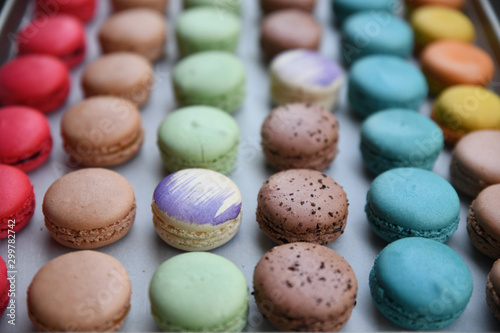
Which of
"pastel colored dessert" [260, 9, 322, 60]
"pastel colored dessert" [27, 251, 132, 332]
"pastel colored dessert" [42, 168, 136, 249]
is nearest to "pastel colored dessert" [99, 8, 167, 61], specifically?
"pastel colored dessert" [260, 9, 322, 60]

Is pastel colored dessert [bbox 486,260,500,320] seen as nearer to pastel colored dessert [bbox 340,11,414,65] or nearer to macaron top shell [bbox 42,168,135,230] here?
macaron top shell [bbox 42,168,135,230]

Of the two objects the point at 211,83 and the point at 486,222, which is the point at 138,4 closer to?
the point at 211,83

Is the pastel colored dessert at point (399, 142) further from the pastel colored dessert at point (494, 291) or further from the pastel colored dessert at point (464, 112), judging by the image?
the pastel colored dessert at point (494, 291)

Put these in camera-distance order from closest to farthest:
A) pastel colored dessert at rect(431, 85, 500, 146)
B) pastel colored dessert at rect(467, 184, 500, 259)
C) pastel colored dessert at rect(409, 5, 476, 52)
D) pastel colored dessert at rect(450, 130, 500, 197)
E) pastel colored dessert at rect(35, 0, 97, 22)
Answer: pastel colored dessert at rect(467, 184, 500, 259) → pastel colored dessert at rect(450, 130, 500, 197) → pastel colored dessert at rect(431, 85, 500, 146) → pastel colored dessert at rect(409, 5, 476, 52) → pastel colored dessert at rect(35, 0, 97, 22)

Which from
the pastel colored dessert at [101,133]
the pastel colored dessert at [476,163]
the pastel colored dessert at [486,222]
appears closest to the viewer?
the pastel colored dessert at [486,222]

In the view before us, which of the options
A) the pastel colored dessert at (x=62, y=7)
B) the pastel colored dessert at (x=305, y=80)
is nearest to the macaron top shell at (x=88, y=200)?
the pastel colored dessert at (x=305, y=80)

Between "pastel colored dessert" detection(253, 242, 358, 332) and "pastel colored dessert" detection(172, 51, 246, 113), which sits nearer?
"pastel colored dessert" detection(253, 242, 358, 332)

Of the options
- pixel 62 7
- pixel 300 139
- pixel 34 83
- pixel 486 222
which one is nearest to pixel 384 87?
pixel 300 139

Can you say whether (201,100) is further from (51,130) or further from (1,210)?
(1,210)
